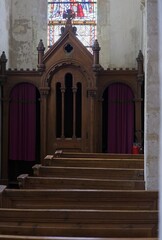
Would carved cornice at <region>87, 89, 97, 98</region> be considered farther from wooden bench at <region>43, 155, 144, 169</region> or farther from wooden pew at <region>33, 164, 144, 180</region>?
wooden pew at <region>33, 164, 144, 180</region>

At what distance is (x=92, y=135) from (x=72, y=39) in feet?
7.29

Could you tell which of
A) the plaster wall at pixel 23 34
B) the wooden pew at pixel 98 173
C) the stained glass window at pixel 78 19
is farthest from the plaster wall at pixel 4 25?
the wooden pew at pixel 98 173

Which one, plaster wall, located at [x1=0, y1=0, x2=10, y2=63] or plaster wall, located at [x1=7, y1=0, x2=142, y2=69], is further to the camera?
plaster wall, located at [x1=7, y1=0, x2=142, y2=69]

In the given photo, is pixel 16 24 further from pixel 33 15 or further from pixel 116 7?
pixel 116 7

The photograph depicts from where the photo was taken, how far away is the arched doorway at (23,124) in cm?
1009

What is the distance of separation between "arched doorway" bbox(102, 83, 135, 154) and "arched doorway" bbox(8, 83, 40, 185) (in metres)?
1.73

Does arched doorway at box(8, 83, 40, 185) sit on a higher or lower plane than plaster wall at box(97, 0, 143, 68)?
lower

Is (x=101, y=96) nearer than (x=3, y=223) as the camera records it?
No

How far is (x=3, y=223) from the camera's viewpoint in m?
3.46

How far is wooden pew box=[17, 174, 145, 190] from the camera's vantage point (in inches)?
192

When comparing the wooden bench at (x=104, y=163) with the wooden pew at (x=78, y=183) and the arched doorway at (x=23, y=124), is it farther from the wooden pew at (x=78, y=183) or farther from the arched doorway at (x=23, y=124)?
the arched doorway at (x=23, y=124)

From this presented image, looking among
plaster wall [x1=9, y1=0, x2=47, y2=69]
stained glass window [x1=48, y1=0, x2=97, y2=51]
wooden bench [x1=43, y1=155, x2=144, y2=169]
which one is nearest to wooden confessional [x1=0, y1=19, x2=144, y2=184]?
plaster wall [x1=9, y1=0, x2=47, y2=69]

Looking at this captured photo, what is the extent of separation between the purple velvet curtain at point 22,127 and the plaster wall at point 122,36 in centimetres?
250

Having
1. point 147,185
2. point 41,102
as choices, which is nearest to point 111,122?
point 41,102
